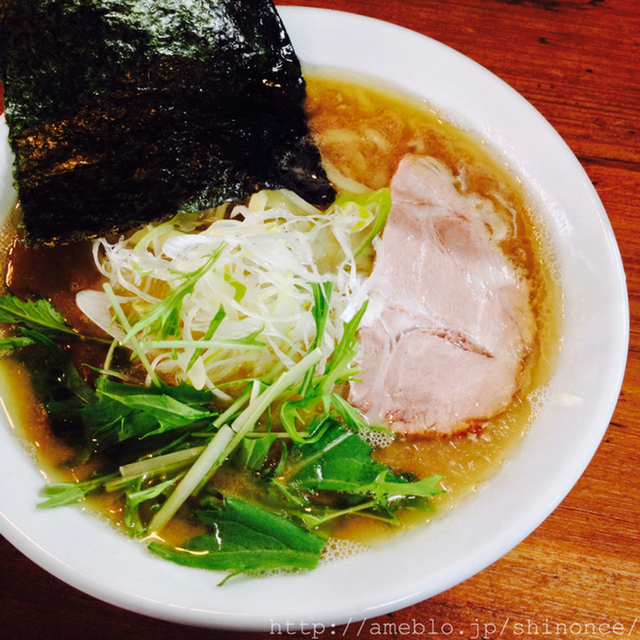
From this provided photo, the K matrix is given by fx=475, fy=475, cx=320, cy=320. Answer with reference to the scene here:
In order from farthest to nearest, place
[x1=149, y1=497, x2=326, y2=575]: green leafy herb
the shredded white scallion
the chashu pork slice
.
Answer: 1. the chashu pork slice
2. the shredded white scallion
3. [x1=149, y1=497, x2=326, y2=575]: green leafy herb

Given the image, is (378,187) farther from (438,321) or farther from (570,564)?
(570,564)

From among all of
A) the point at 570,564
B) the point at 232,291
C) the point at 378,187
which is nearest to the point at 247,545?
the point at 232,291

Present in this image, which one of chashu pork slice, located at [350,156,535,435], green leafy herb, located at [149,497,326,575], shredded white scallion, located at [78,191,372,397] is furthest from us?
chashu pork slice, located at [350,156,535,435]

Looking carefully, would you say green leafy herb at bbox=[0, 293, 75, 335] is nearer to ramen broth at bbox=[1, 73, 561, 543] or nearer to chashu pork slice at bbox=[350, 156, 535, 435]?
ramen broth at bbox=[1, 73, 561, 543]

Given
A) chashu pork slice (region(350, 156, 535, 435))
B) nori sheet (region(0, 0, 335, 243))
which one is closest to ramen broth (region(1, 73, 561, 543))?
chashu pork slice (region(350, 156, 535, 435))

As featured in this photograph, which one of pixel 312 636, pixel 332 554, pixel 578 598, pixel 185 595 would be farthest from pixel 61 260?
pixel 578 598

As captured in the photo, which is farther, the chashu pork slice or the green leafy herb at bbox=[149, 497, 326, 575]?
the chashu pork slice
